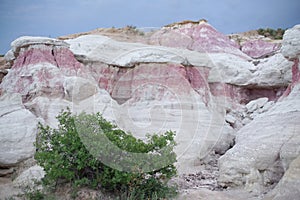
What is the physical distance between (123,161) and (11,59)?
32.9ft

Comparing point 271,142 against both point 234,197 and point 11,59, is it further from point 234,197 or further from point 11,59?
point 11,59

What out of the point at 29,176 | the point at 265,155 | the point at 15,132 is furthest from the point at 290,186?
the point at 15,132

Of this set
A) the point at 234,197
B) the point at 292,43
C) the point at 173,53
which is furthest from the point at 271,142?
the point at 173,53

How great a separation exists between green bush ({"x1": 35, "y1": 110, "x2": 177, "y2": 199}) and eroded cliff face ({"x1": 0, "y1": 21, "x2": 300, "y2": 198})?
2.04 m

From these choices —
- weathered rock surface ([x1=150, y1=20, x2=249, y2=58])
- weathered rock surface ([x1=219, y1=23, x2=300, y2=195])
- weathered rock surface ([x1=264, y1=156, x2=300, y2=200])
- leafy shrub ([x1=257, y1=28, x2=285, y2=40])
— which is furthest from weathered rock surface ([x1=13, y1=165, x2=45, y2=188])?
leafy shrub ([x1=257, y1=28, x2=285, y2=40])

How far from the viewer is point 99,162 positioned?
6.38m

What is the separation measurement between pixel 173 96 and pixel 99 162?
18.3 feet

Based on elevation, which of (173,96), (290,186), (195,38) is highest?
(195,38)

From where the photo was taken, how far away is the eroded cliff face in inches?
320

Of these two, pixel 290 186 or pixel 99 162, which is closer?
pixel 290 186

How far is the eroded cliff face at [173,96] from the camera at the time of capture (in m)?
8.13

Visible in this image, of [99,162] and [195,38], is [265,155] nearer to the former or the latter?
[99,162]

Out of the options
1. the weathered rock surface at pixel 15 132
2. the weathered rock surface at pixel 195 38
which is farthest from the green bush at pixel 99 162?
the weathered rock surface at pixel 195 38

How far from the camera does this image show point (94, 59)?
12484mm
